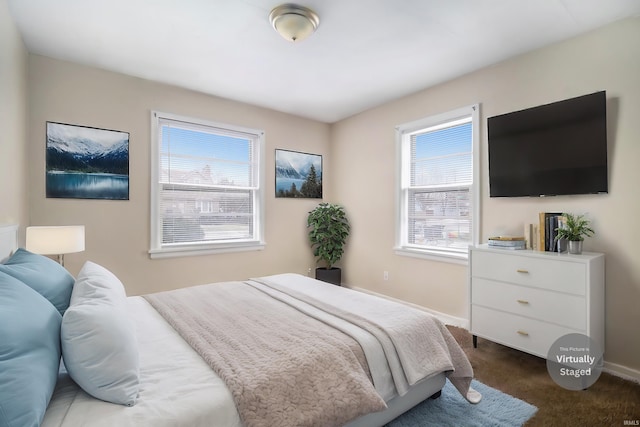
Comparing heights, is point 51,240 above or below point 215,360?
above

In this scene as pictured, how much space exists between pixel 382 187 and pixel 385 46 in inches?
72.4

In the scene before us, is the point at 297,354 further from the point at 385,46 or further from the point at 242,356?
the point at 385,46

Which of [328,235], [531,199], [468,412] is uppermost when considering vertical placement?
[531,199]

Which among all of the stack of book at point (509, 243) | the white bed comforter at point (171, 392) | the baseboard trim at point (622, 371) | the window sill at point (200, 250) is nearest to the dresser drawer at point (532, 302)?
the stack of book at point (509, 243)

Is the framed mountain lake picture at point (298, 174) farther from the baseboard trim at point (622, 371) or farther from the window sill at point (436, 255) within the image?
the baseboard trim at point (622, 371)

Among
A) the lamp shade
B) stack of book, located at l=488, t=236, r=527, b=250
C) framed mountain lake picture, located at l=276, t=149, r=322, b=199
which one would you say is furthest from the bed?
framed mountain lake picture, located at l=276, t=149, r=322, b=199

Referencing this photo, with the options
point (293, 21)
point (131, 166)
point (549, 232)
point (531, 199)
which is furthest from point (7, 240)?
point (531, 199)

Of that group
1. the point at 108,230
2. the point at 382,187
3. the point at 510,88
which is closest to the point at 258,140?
the point at 382,187

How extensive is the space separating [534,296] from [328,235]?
257cm

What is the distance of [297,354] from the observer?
1.38 metres

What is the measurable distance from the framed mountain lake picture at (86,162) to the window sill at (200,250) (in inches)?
26.6

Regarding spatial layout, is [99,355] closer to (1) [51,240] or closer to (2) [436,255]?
(1) [51,240]

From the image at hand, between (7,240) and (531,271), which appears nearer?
(7,240)

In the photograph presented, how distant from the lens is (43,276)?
1.48 metres
